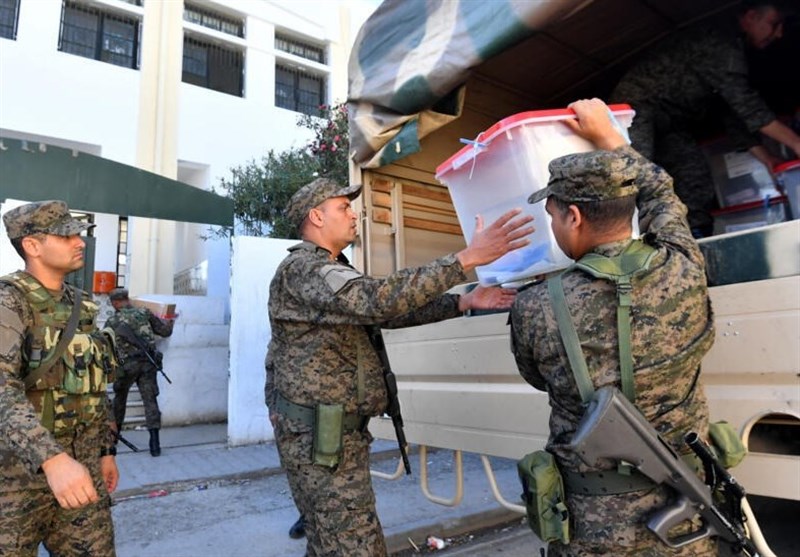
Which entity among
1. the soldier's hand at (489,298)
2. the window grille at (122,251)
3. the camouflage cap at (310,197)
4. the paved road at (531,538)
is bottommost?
the paved road at (531,538)

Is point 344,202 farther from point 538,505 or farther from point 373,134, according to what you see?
point 538,505

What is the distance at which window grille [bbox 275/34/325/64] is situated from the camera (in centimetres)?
1320

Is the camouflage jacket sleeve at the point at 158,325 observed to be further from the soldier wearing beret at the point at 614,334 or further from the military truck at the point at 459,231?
the soldier wearing beret at the point at 614,334

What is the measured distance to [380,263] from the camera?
291 cm

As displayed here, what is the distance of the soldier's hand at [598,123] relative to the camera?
170cm

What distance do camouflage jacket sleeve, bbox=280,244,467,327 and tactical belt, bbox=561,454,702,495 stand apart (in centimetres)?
65

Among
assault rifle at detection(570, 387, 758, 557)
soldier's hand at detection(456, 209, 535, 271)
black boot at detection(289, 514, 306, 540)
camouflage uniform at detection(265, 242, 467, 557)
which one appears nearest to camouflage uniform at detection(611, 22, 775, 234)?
soldier's hand at detection(456, 209, 535, 271)

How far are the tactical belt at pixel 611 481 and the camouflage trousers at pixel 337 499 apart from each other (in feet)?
2.68

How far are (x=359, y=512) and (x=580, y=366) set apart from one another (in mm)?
999

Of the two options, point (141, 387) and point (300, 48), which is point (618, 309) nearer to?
point (141, 387)

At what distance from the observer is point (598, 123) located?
5.57 ft

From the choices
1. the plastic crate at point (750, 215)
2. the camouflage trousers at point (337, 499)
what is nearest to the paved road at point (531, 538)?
the camouflage trousers at point (337, 499)

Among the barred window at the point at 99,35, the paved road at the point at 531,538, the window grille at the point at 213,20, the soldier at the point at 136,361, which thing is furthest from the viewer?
the window grille at the point at 213,20

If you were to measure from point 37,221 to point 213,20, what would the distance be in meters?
11.7
